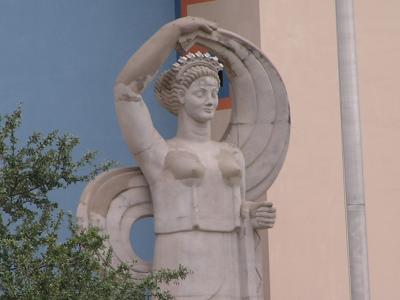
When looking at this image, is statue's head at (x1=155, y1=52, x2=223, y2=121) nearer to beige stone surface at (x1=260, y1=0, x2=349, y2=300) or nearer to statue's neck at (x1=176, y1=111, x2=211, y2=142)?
statue's neck at (x1=176, y1=111, x2=211, y2=142)

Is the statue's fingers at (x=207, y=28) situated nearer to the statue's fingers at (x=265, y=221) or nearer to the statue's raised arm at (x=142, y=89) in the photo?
the statue's raised arm at (x=142, y=89)

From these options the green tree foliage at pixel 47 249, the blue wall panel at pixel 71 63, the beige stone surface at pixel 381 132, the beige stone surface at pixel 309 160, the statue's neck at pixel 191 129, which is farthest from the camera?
the beige stone surface at pixel 381 132

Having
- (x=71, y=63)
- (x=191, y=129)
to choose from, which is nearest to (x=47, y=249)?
(x=191, y=129)

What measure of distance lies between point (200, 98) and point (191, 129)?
11.3 inches

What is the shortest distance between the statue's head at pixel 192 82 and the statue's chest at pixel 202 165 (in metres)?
0.30

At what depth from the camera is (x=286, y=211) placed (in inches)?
681

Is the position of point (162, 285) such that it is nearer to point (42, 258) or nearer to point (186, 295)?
point (186, 295)

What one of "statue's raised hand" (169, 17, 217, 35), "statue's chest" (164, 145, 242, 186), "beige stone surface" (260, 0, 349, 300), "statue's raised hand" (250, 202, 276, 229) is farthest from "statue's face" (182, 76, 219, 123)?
"beige stone surface" (260, 0, 349, 300)

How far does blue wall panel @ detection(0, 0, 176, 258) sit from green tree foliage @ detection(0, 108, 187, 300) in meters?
3.63

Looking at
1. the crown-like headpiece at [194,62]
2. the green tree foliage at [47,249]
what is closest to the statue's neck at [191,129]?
the crown-like headpiece at [194,62]

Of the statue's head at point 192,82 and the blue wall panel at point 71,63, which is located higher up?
the blue wall panel at point 71,63

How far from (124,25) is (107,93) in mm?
754

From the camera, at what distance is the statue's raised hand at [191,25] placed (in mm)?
14102

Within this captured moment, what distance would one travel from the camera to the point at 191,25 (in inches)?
558
